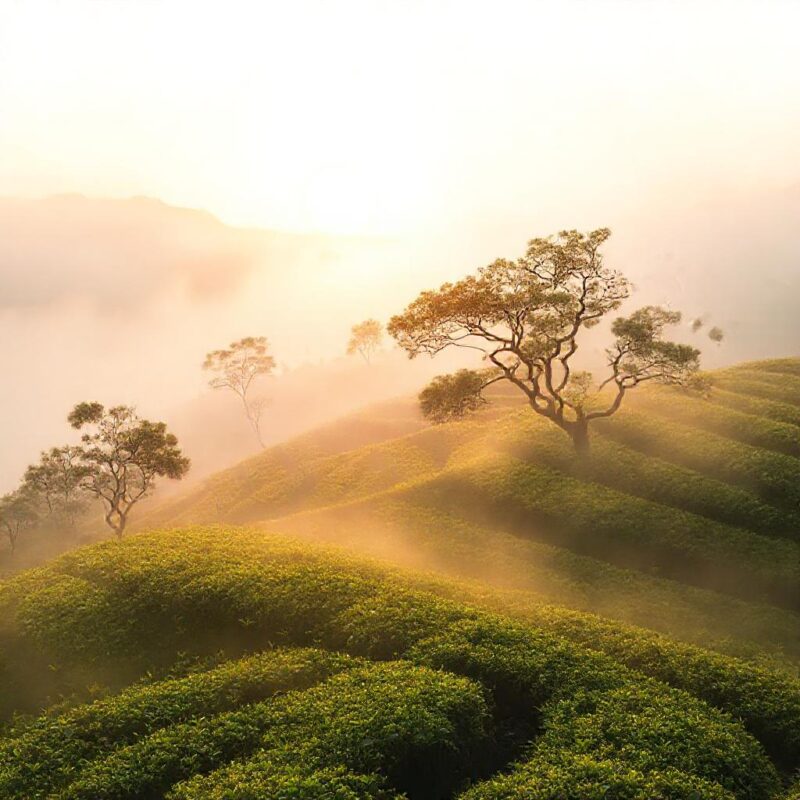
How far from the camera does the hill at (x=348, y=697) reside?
60.3 feet

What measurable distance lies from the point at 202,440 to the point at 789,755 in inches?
7351

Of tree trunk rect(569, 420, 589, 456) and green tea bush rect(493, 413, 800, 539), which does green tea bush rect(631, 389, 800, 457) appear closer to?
green tea bush rect(493, 413, 800, 539)

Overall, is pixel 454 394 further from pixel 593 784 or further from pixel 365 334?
pixel 365 334

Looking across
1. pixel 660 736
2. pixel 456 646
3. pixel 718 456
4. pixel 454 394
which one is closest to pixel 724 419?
pixel 718 456

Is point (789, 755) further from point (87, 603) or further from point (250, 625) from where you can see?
point (87, 603)

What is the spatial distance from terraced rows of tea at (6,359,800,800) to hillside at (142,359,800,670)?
21cm

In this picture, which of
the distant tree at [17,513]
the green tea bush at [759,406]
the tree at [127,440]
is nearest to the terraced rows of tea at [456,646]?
the green tea bush at [759,406]

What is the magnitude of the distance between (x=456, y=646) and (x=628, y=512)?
25404 mm

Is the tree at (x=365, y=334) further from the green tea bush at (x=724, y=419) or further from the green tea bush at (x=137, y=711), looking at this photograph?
the green tea bush at (x=137, y=711)

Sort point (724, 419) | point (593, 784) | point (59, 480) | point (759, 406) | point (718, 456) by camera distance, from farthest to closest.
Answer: point (59, 480) < point (759, 406) < point (724, 419) < point (718, 456) < point (593, 784)

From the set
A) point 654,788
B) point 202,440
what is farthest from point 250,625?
point 202,440

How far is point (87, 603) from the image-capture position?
99.6 ft

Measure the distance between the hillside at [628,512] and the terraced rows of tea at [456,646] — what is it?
8.3 inches

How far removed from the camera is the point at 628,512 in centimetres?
4547
